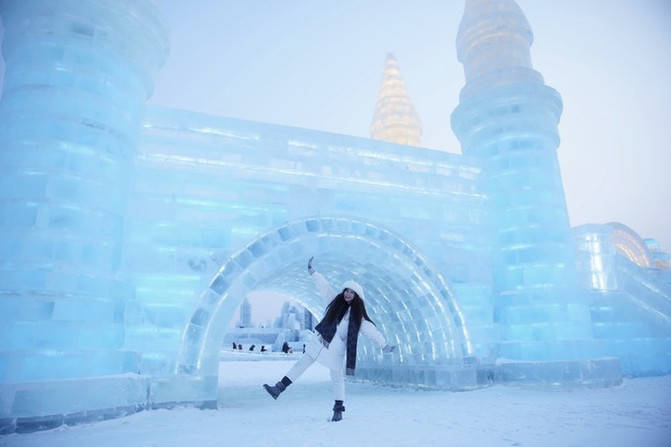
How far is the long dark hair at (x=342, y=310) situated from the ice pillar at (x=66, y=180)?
2512 mm

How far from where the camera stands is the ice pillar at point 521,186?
24.6 ft

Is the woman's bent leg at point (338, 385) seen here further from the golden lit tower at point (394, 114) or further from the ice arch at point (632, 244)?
the ice arch at point (632, 244)

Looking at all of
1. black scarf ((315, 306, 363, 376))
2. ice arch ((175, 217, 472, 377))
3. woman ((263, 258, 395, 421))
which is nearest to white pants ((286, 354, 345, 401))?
woman ((263, 258, 395, 421))

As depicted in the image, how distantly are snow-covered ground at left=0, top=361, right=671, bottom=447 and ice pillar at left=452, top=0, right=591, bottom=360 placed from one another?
135 cm

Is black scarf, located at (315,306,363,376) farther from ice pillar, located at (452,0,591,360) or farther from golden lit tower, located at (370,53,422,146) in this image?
golden lit tower, located at (370,53,422,146)

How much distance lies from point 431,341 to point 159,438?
5098mm

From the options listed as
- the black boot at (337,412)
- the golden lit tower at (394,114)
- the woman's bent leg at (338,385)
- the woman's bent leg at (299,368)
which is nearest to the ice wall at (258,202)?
the woman's bent leg at (299,368)

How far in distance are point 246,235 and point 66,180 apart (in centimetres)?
236

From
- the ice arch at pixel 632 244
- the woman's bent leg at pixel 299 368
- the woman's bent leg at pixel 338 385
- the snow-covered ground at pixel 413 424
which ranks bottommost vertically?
the snow-covered ground at pixel 413 424

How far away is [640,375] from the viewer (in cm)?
812

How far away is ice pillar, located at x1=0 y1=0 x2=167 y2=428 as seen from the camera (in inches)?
176

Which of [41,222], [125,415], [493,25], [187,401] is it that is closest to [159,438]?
[125,415]

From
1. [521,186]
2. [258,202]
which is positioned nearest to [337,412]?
[258,202]

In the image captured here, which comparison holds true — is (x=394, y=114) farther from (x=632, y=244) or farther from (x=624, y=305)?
(x=624, y=305)
